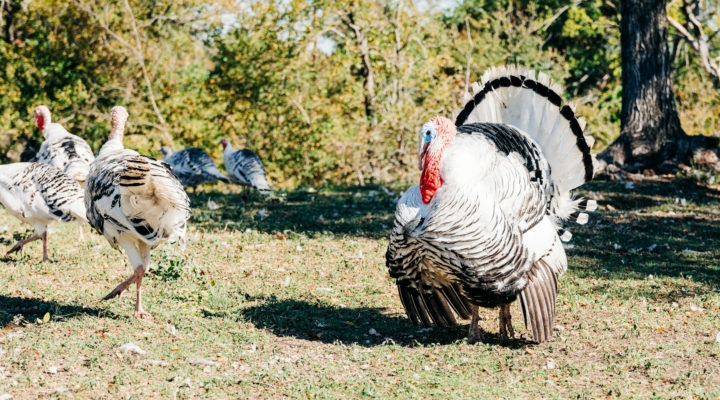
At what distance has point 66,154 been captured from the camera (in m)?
10.1

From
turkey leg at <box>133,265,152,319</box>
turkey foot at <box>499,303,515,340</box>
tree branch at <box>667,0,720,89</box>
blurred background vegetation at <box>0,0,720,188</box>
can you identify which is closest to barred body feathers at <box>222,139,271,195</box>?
blurred background vegetation at <box>0,0,720,188</box>

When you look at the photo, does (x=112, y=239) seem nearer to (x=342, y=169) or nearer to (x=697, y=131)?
(x=342, y=169)

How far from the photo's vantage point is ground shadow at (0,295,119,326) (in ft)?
20.3

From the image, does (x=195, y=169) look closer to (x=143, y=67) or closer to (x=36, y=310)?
(x=143, y=67)

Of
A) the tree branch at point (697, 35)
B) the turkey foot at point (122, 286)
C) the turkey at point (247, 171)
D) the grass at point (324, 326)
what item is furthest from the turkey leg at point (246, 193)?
the tree branch at point (697, 35)

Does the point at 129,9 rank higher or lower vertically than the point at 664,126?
higher

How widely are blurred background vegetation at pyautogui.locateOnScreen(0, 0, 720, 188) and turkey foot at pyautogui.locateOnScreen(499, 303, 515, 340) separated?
10673mm

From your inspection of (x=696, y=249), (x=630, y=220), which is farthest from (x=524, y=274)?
(x=630, y=220)

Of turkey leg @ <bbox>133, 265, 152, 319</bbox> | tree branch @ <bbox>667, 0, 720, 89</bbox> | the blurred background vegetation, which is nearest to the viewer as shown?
turkey leg @ <bbox>133, 265, 152, 319</bbox>

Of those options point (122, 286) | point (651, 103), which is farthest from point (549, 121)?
point (651, 103)

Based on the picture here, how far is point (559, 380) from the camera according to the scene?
5.01 m

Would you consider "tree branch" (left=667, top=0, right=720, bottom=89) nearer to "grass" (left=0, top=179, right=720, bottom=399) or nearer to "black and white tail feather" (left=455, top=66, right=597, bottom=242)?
"grass" (left=0, top=179, right=720, bottom=399)

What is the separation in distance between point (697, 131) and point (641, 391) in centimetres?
1681

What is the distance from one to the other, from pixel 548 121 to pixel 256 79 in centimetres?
1266
